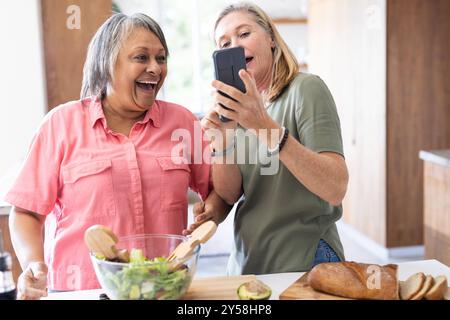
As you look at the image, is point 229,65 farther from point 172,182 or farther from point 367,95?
point 367,95

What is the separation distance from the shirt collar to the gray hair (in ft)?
0.11

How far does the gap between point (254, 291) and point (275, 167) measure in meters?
0.37

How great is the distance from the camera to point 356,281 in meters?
0.96

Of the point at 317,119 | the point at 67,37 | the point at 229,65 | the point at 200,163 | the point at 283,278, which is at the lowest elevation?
the point at 283,278

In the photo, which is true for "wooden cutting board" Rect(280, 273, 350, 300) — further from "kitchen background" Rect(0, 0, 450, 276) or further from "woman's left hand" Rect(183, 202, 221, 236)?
"kitchen background" Rect(0, 0, 450, 276)

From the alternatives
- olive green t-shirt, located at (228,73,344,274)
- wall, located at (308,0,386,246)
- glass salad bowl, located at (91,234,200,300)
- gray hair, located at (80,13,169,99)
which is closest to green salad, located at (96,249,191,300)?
glass salad bowl, located at (91,234,200,300)

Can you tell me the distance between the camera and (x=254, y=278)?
1048mm

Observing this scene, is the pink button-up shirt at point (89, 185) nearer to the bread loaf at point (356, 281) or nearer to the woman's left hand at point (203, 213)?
the woman's left hand at point (203, 213)

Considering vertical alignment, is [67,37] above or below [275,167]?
above

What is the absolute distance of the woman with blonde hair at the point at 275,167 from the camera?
114cm

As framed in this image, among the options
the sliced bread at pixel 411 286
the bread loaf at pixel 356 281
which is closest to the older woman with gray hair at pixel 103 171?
the bread loaf at pixel 356 281

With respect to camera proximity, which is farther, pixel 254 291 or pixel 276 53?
pixel 276 53

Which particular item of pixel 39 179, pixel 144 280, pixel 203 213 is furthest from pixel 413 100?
pixel 144 280

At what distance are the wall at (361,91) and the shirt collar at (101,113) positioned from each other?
87.3 inches
